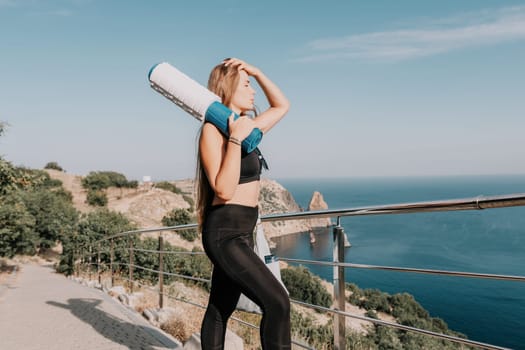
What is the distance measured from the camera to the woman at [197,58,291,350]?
6.31ft

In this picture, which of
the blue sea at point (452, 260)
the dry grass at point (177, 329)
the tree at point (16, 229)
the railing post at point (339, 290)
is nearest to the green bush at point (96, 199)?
the tree at point (16, 229)

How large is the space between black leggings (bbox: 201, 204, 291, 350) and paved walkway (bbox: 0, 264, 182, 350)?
2.22 metres

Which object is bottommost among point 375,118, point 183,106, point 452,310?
point 452,310

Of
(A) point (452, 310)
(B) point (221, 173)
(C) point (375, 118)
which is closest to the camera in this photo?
(B) point (221, 173)

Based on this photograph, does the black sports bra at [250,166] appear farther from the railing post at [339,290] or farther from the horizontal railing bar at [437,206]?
the railing post at [339,290]

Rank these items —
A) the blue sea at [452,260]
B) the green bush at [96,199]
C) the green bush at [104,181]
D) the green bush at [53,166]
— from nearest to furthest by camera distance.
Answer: the blue sea at [452,260]
the green bush at [96,199]
the green bush at [104,181]
the green bush at [53,166]

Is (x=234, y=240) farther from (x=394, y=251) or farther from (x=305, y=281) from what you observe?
(x=394, y=251)

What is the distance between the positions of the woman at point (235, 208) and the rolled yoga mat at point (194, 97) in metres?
0.04

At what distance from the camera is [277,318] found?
6.31 ft

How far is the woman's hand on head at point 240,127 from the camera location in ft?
6.25

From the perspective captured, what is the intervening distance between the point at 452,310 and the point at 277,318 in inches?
1685

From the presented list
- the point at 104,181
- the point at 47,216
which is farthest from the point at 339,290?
the point at 104,181

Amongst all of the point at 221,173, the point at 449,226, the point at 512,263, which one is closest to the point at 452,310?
the point at 512,263

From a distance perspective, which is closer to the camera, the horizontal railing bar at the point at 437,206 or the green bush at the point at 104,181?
the horizontal railing bar at the point at 437,206
